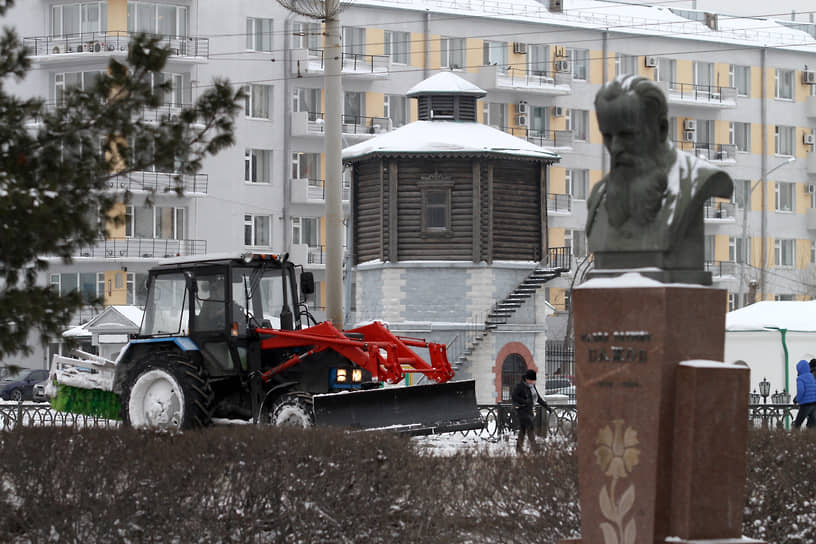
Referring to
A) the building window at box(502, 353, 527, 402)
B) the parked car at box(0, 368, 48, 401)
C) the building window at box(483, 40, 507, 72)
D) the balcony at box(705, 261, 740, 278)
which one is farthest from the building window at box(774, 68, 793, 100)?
the parked car at box(0, 368, 48, 401)

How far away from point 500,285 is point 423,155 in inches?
170

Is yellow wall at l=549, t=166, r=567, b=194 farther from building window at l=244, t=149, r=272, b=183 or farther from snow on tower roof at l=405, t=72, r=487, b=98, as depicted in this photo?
snow on tower roof at l=405, t=72, r=487, b=98

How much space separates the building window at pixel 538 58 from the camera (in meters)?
62.7

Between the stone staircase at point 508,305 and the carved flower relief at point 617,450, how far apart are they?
101 ft

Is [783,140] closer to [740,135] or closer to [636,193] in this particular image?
[740,135]

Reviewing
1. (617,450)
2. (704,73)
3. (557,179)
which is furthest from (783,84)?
(617,450)

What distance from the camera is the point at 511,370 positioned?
4350cm

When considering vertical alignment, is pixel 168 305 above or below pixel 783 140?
below

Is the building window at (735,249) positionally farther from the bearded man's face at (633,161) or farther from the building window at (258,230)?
the bearded man's face at (633,161)

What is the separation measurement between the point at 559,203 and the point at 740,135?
33.4ft

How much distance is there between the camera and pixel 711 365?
34.3ft

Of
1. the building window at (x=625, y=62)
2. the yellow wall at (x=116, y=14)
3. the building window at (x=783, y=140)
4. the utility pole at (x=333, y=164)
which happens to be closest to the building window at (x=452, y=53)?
the building window at (x=625, y=62)

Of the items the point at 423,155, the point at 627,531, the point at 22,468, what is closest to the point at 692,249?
the point at 627,531

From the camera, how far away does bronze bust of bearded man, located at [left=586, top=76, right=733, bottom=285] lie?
1066 cm
